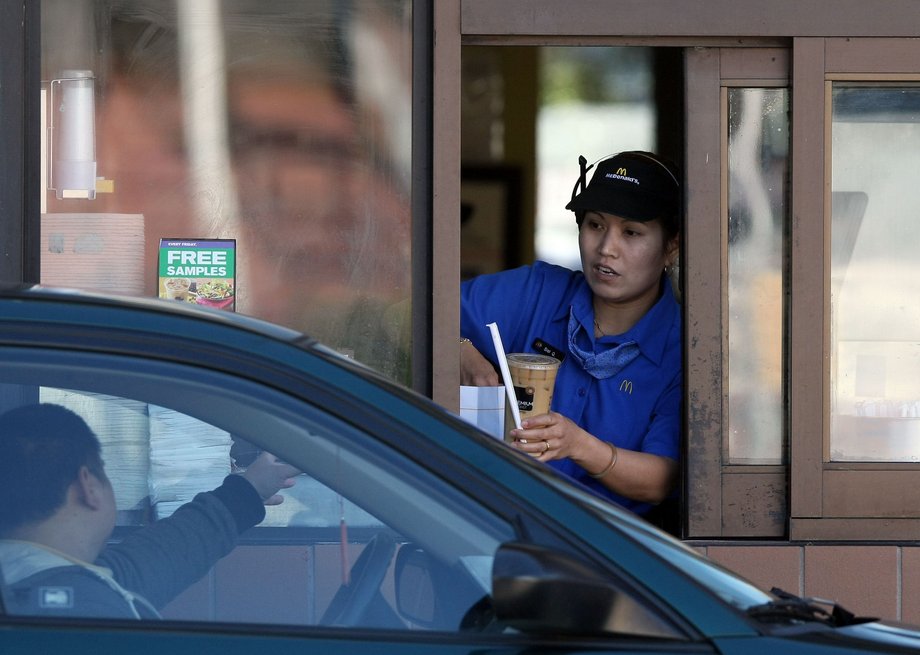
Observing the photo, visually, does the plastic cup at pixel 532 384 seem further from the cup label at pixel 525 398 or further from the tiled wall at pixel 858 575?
the tiled wall at pixel 858 575

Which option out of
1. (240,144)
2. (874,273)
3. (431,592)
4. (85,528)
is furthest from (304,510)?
(874,273)

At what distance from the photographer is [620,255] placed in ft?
15.5

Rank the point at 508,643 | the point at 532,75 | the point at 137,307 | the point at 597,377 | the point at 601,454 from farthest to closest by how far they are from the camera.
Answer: the point at 532,75, the point at 597,377, the point at 601,454, the point at 137,307, the point at 508,643

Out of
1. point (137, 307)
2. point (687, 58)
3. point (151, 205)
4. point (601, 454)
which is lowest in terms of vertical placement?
point (601, 454)

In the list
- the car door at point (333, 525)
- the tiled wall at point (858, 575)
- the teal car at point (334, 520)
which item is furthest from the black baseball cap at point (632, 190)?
the car door at point (333, 525)

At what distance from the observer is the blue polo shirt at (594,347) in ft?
15.7

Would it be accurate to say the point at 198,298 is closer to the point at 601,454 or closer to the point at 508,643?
the point at 601,454

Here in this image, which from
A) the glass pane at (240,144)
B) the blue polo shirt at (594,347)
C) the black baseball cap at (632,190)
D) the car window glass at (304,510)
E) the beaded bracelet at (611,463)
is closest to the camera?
the car window glass at (304,510)

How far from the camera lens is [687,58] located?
15.8ft

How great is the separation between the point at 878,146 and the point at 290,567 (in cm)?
358

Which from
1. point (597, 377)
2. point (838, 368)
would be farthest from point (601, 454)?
point (838, 368)

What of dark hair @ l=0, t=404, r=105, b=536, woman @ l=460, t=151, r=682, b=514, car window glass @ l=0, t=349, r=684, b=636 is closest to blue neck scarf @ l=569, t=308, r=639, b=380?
woman @ l=460, t=151, r=682, b=514

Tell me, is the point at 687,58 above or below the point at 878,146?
above

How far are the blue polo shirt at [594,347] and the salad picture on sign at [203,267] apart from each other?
904 mm
